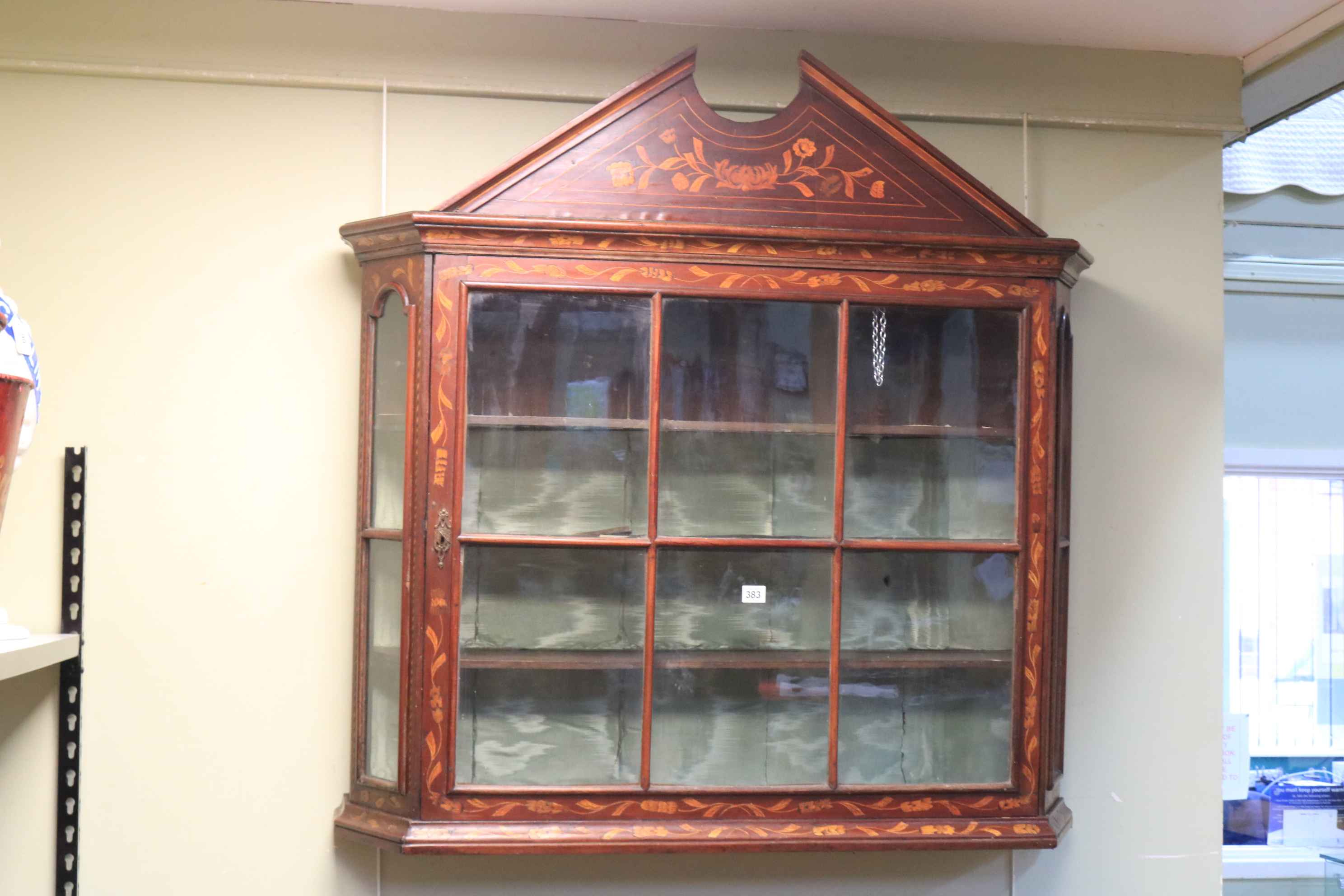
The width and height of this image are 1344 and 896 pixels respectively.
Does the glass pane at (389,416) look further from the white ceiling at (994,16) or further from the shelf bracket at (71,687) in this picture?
the white ceiling at (994,16)

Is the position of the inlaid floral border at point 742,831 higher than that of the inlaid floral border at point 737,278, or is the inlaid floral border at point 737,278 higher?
the inlaid floral border at point 737,278

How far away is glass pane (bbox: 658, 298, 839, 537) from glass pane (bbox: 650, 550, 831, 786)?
0.08 metres

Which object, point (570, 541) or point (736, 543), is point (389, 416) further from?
point (736, 543)

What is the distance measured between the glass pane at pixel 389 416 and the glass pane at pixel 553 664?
18 centimetres

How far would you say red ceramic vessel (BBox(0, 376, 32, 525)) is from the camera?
60.1 inches

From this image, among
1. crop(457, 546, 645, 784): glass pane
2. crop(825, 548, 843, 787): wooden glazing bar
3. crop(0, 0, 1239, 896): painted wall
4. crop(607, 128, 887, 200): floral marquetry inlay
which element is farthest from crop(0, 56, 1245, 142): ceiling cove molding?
crop(457, 546, 645, 784): glass pane

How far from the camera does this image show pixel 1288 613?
3.93 metres

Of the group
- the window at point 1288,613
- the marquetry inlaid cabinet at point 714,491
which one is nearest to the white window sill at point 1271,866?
the window at point 1288,613

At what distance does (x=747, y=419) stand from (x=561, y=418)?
34 centimetres

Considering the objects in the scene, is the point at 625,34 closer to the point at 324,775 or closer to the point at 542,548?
the point at 542,548

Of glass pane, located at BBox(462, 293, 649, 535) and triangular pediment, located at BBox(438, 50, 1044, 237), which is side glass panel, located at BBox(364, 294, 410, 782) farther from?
triangular pediment, located at BBox(438, 50, 1044, 237)

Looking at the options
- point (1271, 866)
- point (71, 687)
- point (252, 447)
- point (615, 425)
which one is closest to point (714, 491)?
point (615, 425)

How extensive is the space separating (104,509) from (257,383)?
37 cm

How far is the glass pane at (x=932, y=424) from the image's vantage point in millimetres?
2066
